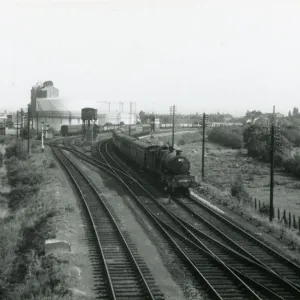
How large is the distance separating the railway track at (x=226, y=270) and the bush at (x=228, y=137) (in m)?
57.6

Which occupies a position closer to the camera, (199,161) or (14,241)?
(14,241)

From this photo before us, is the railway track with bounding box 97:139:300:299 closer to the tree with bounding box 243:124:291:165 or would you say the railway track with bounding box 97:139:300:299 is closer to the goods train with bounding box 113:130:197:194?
the goods train with bounding box 113:130:197:194

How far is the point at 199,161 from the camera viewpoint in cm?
5519

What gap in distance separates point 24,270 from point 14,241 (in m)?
3.44

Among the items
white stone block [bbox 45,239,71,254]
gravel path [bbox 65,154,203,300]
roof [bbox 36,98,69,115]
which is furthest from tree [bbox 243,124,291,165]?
roof [bbox 36,98,69,115]

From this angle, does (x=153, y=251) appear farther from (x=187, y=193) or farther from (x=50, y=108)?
(x=50, y=108)

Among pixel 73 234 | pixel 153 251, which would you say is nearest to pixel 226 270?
pixel 153 251

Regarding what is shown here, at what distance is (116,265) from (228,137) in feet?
214

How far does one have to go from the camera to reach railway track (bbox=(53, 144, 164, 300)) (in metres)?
12.9

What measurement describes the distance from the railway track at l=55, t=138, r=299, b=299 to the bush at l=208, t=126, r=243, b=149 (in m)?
57.6

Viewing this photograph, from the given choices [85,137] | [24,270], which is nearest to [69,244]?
[24,270]

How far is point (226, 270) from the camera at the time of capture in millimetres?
14711

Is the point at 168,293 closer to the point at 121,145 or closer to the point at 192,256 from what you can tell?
the point at 192,256

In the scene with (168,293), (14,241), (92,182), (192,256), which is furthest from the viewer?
(92,182)
